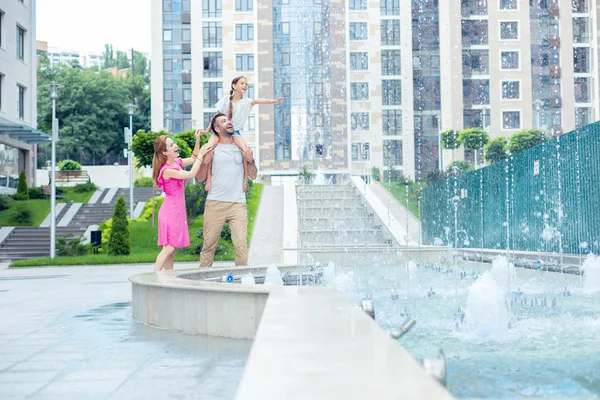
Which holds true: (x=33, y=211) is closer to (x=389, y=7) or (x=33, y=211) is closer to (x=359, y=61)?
(x=359, y=61)

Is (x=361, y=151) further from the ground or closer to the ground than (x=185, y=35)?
closer to the ground

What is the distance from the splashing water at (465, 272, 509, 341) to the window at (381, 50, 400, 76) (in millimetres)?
45579

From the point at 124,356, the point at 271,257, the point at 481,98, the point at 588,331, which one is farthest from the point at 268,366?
the point at 481,98

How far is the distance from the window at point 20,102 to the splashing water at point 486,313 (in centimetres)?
3324

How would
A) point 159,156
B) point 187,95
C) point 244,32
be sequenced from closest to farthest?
point 159,156
point 244,32
point 187,95

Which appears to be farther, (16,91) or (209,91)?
(209,91)

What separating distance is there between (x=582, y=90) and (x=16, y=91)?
35298 mm

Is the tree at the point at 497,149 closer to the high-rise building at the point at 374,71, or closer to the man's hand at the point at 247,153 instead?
the high-rise building at the point at 374,71

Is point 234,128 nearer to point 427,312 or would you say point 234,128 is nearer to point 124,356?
point 427,312

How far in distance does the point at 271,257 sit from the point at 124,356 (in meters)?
15.1

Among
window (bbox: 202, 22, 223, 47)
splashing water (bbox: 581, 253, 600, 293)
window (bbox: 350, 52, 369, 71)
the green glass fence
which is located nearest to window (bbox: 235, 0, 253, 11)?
window (bbox: 202, 22, 223, 47)

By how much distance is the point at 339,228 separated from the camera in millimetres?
22500

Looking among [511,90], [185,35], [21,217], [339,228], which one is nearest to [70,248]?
[21,217]

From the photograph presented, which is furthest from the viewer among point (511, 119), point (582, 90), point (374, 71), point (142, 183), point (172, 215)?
point (374, 71)
